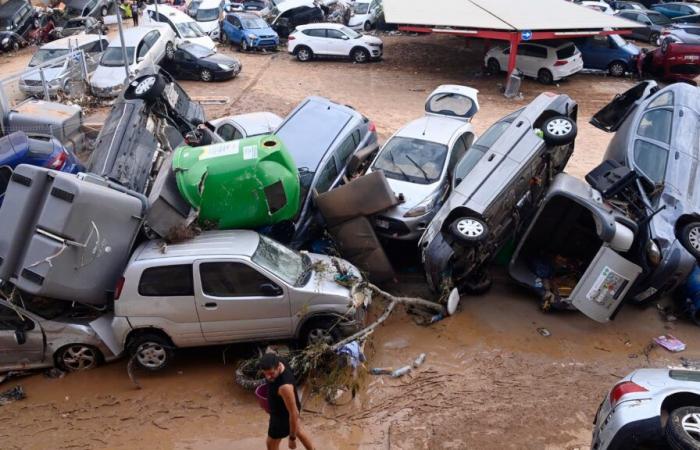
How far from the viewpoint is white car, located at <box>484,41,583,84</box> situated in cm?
1883

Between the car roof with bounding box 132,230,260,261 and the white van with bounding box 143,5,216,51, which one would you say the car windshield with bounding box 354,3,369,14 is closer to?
the white van with bounding box 143,5,216,51

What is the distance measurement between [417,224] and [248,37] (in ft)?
55.7

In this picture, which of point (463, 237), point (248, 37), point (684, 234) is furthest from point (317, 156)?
point (248, 37)

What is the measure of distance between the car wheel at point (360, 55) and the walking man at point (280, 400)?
725 inches

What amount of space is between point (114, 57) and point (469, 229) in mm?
13443

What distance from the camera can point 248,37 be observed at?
22953 millimetres

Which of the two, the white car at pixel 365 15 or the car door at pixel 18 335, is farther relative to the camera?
the white car at pixel 365 15

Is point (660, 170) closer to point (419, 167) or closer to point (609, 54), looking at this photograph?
point (419, 167)

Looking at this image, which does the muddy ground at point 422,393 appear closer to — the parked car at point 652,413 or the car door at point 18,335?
the car door at point 18,335

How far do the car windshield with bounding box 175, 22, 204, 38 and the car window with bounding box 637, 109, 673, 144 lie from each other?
54.7 feet

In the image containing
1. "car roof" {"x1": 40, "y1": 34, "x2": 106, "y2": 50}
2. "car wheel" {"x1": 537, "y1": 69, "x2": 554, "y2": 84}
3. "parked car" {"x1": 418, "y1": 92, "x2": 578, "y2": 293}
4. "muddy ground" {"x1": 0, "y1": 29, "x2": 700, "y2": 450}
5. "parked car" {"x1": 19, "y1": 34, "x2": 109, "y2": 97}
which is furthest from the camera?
"car wheel" {"x1": 537, "y1": 69, "x2": 554, "y2": 84}

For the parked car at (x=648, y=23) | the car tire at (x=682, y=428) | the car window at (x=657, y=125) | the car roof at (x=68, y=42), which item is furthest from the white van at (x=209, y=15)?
the car tire at (x=682, y=428)

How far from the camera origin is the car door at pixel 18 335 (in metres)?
6.66

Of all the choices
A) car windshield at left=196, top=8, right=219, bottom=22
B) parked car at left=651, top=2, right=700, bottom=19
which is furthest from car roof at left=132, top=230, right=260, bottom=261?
parked car at left=651, top=2, right=700, bottom=19
